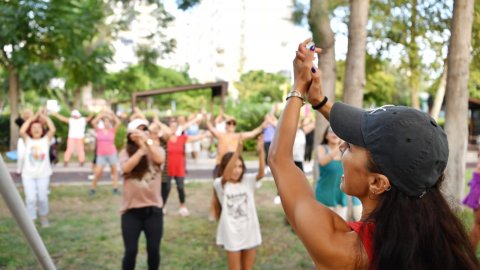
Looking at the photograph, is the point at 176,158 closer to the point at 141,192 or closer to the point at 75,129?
the point at 141,192

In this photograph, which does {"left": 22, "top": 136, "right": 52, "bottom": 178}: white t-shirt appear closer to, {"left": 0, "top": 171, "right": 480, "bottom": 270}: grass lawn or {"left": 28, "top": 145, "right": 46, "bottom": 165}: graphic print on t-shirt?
{"left": 28, "top": 145, "right": 46, "bottom": 165}: graphic print on t-shirt

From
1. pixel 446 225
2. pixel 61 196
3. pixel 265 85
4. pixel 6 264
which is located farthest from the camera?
pixel 265 85

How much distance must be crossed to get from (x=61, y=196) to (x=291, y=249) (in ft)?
17.4

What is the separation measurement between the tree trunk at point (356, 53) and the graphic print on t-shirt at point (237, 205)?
2317 mm

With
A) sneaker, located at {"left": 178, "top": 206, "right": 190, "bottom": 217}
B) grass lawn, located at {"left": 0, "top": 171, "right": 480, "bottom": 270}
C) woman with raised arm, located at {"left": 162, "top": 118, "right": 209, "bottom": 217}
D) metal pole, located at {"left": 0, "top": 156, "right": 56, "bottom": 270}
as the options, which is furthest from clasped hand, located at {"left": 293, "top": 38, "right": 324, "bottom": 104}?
sneaker, located at {"left": 178, "top": 206, "right": 190, "bottom": 217}

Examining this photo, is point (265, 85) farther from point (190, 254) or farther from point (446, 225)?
point (446, 225)

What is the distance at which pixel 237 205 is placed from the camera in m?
4.32

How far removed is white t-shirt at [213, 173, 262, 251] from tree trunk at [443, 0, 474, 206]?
3.07 metres

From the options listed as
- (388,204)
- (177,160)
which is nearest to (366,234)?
(388,204)

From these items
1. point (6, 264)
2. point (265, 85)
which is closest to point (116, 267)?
point (6, 264)

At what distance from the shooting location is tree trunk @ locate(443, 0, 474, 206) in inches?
245

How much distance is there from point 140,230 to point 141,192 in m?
0.34

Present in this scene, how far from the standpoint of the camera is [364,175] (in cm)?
137

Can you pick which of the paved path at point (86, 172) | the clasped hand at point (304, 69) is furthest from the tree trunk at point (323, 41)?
the paved path at point (86, 172)
